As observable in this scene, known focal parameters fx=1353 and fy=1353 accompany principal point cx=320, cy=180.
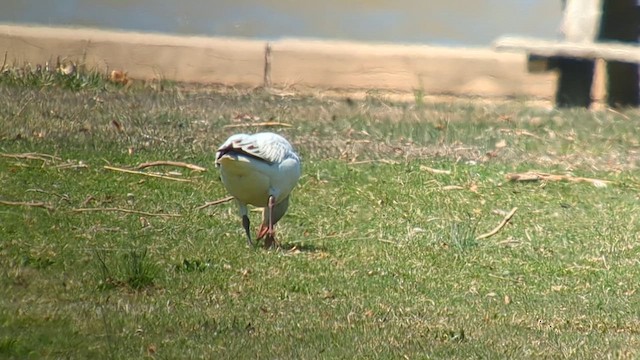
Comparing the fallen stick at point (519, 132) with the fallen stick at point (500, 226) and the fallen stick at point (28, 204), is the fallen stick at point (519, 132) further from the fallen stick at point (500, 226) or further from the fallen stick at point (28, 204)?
the fallen stick at point (28, 204)

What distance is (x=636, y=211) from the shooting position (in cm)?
941

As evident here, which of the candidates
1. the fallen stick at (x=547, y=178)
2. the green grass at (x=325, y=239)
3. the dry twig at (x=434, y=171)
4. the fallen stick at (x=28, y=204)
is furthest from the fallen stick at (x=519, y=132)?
the fallen stick at (x=28, y=204)

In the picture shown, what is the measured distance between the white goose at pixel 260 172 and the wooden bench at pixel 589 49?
6.05 meters

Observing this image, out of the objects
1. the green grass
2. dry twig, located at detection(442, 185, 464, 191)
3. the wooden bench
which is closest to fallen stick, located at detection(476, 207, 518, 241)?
the green grass

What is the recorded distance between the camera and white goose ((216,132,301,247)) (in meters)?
7.09

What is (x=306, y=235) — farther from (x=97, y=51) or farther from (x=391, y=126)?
(x=97, y=51)

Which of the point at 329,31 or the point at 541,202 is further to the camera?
the point at 329,31

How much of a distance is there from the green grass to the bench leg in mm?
1055

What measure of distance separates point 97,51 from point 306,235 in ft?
19.5

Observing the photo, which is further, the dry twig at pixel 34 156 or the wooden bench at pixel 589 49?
the wooden bench at pixel 589 49

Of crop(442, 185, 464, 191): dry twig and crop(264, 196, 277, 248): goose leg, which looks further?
crop(442, 185, 464, 191): dry twig

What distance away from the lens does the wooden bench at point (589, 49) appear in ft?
43.5

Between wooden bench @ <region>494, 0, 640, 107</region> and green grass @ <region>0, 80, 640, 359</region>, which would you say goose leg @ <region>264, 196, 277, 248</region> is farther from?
wooden bench @ <region>494, 0, 640, 107</region>

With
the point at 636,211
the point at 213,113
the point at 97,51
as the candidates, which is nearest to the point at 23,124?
the point at 213,113
